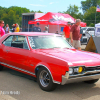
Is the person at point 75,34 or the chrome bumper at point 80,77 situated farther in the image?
the person at point 75,34

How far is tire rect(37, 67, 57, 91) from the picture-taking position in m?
4.36

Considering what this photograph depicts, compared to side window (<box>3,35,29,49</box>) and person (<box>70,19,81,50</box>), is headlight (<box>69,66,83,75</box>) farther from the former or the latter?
person (<box>70,19,81,50</box>)

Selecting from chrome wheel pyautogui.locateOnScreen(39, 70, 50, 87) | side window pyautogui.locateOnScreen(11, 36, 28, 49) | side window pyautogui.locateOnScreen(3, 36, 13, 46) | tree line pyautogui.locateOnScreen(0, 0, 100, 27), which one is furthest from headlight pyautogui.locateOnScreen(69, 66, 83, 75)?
tree line pyautogui.locateOnScreen(0, 0, 100, 27)

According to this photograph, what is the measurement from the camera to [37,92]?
4.46 metres

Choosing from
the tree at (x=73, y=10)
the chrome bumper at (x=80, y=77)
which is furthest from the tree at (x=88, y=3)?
the chrome bumper at (x=80, y=77)

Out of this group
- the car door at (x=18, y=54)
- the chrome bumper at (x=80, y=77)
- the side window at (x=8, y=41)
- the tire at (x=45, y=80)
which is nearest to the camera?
the chrome bumper at (x=80, y=77)

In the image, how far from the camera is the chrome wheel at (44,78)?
4528mm

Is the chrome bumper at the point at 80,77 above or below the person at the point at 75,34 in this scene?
below

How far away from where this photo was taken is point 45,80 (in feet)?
15.0

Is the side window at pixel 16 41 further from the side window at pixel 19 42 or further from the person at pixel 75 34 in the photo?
the person at pixel 75 34

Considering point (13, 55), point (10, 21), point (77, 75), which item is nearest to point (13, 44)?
point (13, 55)

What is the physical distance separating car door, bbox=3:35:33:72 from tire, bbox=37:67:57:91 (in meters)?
0.41

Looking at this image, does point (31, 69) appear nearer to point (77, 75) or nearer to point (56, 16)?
point (77, 75)

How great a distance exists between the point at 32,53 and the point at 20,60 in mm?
542
